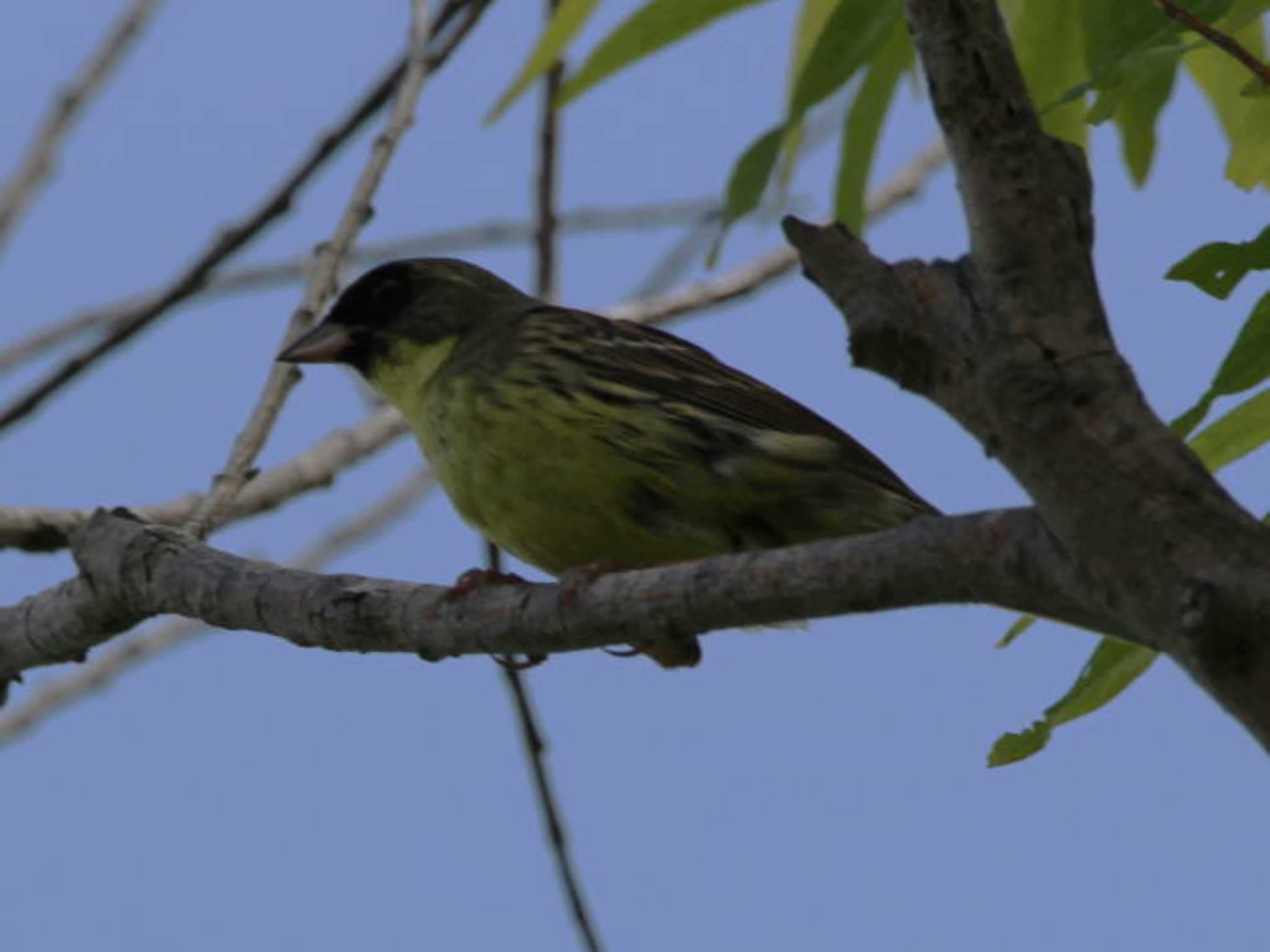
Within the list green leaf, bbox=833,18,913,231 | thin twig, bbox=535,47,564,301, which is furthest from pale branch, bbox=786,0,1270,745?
thin twig, bbox=535,47,564,301

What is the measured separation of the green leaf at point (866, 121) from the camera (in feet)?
12.8

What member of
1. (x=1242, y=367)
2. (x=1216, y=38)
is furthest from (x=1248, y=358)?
(x=1216, y=38)

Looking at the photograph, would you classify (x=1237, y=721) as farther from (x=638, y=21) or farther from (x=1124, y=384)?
(x=638, y=21)

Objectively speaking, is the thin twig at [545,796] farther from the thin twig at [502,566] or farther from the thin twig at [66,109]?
the thin twig at [66,109]

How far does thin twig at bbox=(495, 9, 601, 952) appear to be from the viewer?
4.11 meters

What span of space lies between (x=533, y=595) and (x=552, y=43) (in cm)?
117

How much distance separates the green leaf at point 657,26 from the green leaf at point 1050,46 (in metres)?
0.43

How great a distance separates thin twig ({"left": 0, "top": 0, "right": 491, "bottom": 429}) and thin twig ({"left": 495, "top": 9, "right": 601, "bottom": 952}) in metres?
0.38

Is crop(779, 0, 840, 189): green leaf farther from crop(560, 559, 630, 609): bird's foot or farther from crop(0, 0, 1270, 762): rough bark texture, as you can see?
crop(0, 0, 1270, 762): rough bark texture

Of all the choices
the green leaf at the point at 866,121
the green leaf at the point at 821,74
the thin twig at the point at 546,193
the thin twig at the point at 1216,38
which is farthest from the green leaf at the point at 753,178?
the thin twig at the point at 546,193

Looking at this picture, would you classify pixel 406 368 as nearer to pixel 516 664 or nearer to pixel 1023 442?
pixel 516 664

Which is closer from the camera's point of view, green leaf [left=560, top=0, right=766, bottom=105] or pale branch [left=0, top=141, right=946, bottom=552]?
green leaf [left=560, top=0, right=766, bottom=105]

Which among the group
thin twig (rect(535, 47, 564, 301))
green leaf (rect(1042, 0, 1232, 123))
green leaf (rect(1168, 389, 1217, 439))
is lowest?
green leaf (rect(1168, 389, 1217, 439))

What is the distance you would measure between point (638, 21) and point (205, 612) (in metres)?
1.19
